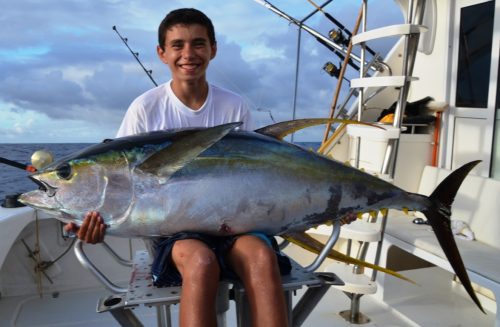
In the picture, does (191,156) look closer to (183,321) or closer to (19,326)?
(183,321)

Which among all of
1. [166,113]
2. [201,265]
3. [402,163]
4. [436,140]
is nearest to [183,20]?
[166,113]

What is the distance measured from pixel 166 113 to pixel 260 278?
33.7 inches

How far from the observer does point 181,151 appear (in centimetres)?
130

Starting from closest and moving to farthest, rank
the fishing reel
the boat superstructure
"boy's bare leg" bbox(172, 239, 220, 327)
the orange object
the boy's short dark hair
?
"boy's bare leg" bbox(172, 239, 220, 327)
the boy's short dark hair
the fishing reel
the boat superstructure
the orange object

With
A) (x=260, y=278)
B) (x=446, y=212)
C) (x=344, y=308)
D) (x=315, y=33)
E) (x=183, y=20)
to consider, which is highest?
(x=315, y=33)

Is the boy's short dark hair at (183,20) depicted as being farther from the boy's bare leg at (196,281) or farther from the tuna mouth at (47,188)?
the boy's bare leg at (196,281)

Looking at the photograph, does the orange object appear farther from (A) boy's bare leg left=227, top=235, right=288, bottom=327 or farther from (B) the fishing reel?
(B) the fishing reel

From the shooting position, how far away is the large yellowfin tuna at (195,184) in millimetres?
1310

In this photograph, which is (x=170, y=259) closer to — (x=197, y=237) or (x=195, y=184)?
(x=197, y=237)

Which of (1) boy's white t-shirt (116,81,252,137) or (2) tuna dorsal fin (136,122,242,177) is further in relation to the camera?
(1) boy's white t-shirt (116,81,252,137)

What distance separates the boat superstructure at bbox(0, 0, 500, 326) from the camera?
261cm

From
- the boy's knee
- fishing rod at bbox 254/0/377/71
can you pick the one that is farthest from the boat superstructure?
the boy's knee

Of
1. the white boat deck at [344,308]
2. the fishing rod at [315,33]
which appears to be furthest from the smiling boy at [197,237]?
the fishing rod at [315,33]

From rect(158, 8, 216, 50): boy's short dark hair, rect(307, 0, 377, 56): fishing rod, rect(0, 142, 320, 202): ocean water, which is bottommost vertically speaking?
rect(0, 142, 320, 202): ocean water
